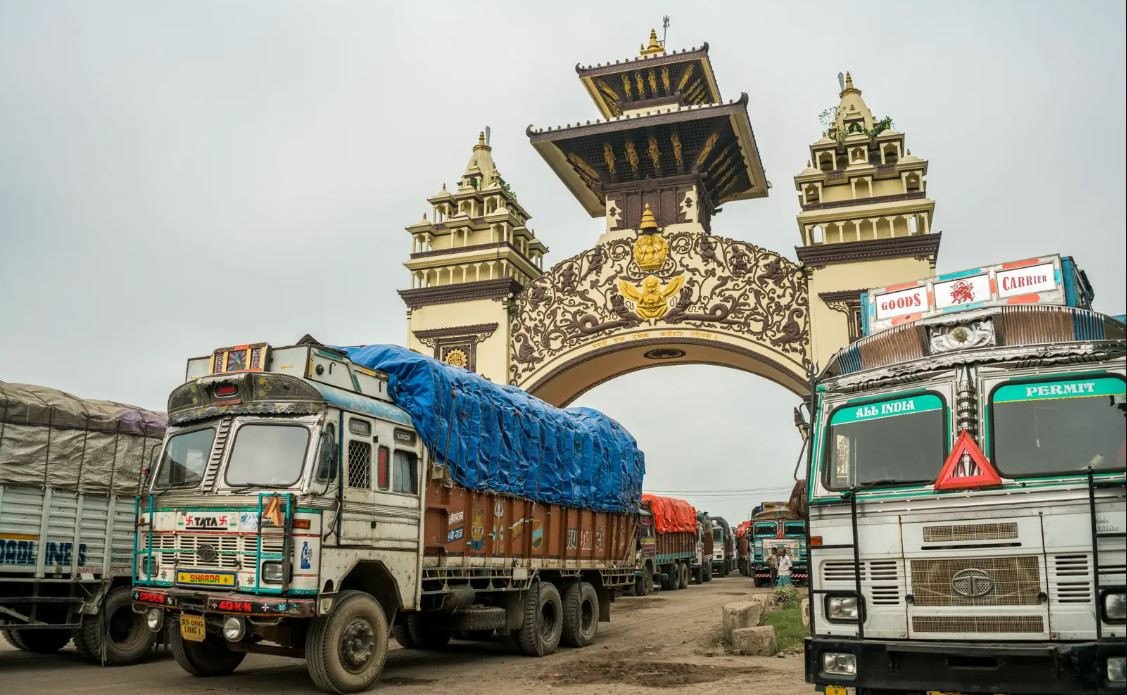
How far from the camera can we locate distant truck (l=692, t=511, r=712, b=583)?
3562 cm

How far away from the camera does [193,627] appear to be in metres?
8.52

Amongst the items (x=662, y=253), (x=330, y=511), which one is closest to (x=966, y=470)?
(x=330, y=511)

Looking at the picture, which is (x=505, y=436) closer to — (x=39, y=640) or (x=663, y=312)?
(x=39, y=640)

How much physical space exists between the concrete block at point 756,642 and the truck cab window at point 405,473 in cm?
501

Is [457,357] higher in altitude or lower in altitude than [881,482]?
higher

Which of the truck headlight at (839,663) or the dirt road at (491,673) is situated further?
the dirt road at (491,673)

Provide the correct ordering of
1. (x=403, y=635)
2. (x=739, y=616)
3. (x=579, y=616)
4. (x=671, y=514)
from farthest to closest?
(x=671, y=514), (x=579, y=616), (x=739, y=616), (x=403, y=635)

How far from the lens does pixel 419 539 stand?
9734 mm

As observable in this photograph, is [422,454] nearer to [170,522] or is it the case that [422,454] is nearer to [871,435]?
[170,522]

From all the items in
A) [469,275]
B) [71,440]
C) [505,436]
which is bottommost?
[71,440]

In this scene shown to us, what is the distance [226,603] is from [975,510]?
629 centimetres

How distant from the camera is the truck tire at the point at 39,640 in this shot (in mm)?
11303

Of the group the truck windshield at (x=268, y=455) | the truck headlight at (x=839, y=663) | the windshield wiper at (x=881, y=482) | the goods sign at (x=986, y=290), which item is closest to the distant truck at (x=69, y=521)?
the truck windshield at (x=268, y=455)

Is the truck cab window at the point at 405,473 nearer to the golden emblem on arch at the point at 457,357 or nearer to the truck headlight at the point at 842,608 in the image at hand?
the truck headlight at the point at 842,608
